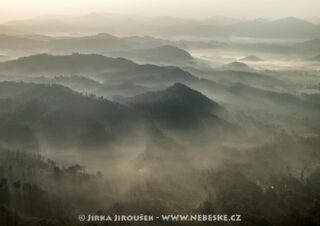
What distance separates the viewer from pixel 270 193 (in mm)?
193625

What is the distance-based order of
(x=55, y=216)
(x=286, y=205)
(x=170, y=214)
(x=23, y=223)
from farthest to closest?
(x=286, y=205), (x=170, y=214), (x=55, y=216), (x=23, y=223)

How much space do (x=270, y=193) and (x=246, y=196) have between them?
12.7 metres

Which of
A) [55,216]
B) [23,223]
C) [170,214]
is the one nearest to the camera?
[23,223]

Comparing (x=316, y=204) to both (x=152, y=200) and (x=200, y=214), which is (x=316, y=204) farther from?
(x=152, y=200)

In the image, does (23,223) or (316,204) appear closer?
(23,223)

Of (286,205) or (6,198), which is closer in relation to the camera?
(6,198)

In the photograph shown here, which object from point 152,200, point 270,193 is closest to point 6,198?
point 152,200

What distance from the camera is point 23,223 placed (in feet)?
474

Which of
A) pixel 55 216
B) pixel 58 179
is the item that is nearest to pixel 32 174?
pixel 58 179

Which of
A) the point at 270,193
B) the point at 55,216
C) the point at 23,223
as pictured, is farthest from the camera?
the point at 270,193

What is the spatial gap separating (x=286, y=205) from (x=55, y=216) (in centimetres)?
8579

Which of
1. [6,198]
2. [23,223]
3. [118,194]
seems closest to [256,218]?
[118,194]

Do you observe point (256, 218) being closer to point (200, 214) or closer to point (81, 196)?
point (200, 214)

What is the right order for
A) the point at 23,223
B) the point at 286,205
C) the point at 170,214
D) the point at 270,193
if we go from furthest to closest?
the point at 270,193 → the point at 286,205 → the point at 170,214 → the point at 23,223
